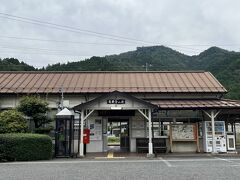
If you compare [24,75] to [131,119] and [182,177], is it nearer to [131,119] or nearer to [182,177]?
[131,119]

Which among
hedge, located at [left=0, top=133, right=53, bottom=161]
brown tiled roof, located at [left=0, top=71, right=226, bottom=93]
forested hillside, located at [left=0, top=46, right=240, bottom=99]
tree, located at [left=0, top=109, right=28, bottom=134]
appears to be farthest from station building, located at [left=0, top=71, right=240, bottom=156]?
forested hillside, located at [left=0, top=46, right=240, bottom=99]

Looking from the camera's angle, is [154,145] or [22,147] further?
[154,145]

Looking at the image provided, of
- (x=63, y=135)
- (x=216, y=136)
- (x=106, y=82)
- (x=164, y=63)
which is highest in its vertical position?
(x=164, y=63)

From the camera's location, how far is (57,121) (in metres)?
16.7

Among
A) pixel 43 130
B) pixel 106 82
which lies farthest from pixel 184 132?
pixel 43 130

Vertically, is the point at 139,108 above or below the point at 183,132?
above

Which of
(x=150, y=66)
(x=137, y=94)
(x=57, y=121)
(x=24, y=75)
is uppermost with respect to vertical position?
(x=150, y=66)

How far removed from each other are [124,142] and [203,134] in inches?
204

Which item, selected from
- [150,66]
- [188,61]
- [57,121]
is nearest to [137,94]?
[57,121]

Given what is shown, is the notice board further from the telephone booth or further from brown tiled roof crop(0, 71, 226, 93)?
the telephone booth

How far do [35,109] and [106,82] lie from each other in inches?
240

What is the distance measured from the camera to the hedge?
14.7m

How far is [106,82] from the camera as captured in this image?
73.6ft

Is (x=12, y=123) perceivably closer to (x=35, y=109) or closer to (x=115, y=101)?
(x=35, y=109)
